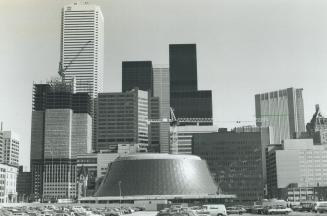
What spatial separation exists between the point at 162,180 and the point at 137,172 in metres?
9.67

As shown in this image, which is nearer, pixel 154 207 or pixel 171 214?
pixel 171 214

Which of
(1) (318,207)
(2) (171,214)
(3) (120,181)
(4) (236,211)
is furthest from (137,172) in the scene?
(2) (171,214)

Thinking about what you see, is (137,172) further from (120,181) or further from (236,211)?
(236,211)

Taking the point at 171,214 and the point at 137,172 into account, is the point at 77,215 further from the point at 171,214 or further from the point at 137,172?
the point at 137,172

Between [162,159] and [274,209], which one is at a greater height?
[162,159]

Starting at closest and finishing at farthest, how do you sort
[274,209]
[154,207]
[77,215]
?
1. [77,215]
2. [274,209]
3. [154,207]

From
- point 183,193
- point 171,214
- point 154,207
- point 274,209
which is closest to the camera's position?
point 171,214

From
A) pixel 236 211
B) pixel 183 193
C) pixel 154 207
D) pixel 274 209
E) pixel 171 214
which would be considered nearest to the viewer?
pixel 171 214

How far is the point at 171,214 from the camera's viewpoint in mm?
69062

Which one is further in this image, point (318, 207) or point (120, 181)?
point (120, 181)

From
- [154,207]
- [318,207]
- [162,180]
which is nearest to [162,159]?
[162,180]

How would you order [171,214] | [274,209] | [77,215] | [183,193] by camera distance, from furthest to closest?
[183,193], [274,209], [77,215], [171,214]

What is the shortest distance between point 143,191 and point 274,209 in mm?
102702

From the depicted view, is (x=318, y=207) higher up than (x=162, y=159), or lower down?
lower down
